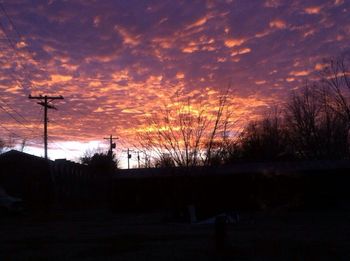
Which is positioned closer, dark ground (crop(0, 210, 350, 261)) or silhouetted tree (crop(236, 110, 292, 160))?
dark ground (crop(0, 210, 350, 261))

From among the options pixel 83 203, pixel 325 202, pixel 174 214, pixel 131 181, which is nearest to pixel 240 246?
pixel 174 214

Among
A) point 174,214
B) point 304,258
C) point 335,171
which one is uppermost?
point 335,171

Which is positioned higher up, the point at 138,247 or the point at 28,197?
the point at 28,197

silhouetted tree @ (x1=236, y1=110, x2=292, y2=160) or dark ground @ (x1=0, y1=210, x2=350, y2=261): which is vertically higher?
silhouetted tree @ (x1=236, y1=110, x2=292, y2=160)

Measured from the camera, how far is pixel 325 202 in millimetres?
33031

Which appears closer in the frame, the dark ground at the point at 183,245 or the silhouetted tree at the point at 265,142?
the dark ground at the point at 183,245

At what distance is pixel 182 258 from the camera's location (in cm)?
1288

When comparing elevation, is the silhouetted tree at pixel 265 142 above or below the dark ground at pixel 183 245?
above

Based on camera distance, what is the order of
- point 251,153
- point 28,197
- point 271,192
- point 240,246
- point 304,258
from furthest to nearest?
point 251,153 < point 28,197 < point 271,192 < point 240,246 < point 304,258

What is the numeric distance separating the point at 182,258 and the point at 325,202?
72.8 feet

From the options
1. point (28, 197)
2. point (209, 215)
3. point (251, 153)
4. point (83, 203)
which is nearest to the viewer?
point (209, 215)

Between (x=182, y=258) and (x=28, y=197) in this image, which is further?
(x=28, y=197)

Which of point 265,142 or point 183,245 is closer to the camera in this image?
point 183,245

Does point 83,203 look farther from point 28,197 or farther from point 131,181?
point 131,181
